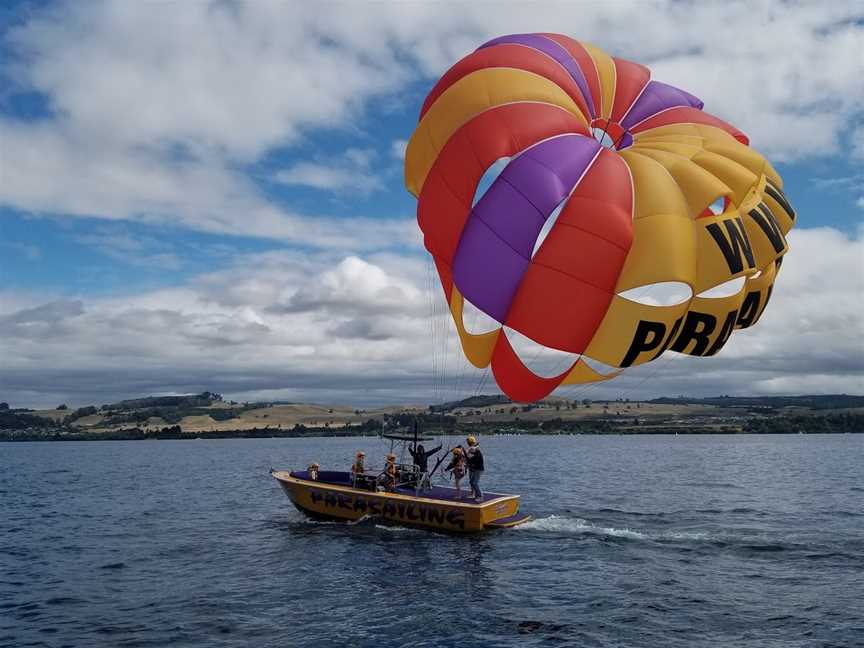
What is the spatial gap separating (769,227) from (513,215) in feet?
17.8

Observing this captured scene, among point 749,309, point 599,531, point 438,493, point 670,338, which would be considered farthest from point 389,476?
point 749,309

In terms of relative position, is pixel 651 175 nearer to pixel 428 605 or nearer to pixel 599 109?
→ pixel 599 109

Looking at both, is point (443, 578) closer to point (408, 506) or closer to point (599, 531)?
point (408, 506)

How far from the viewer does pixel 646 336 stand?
45.3 feet

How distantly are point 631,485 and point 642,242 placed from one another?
112 feet

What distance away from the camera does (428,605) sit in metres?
16.5

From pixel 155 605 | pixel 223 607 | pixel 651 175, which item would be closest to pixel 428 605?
pixel 223 607

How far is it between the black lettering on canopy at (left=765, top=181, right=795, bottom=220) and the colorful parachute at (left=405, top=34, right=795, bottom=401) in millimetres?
45

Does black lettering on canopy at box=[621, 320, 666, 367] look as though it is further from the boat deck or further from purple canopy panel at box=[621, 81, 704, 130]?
the boat deck

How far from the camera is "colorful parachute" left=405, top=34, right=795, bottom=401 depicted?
13.8m

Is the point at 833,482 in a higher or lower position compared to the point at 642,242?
lower

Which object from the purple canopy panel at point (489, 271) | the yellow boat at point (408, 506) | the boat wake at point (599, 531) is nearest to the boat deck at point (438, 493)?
the yellow boat at point (408, 506)

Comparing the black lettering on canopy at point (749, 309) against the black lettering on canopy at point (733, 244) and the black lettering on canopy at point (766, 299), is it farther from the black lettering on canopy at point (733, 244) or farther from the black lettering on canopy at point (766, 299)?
the black lettering on canopy at point (733, 244)

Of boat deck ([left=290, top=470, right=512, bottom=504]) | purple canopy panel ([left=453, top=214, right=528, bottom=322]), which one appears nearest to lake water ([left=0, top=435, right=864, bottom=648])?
boat deck ([left=290, top=470, right=512, bottom=504])
